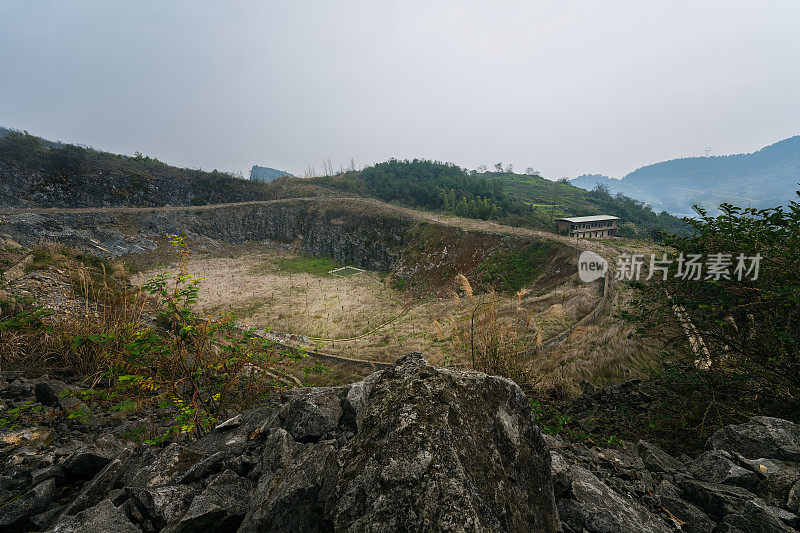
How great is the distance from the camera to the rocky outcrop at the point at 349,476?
1688 mm

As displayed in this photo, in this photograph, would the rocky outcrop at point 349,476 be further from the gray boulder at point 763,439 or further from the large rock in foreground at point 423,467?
the gray boulder at point 763,439

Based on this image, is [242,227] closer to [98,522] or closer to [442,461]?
[98,522]

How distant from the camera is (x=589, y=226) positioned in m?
40.8

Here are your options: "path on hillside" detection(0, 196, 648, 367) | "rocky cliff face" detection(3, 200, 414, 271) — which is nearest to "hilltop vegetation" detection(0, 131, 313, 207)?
"path on hillside" detection(0, 196, 648, 367)

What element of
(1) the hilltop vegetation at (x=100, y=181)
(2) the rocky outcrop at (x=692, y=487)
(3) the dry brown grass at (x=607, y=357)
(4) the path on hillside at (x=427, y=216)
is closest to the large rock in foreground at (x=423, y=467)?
(2) the rocky outcrop at (x=692, y=487)

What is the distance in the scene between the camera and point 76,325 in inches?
222

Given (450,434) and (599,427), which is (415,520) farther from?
(599,427)

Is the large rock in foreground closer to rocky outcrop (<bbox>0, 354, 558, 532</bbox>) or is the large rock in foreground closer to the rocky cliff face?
rocky outcrop (<bbox>0, 354, 558, 532</bbox>)

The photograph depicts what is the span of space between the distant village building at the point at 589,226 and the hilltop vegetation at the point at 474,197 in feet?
6.96

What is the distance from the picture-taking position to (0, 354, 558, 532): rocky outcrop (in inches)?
66.4

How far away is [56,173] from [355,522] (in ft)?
210

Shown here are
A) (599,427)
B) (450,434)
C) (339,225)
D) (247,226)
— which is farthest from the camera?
(247,226)

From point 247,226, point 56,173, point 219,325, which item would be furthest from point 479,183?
point 56,173

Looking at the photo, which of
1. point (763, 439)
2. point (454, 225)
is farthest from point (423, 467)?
point (454, 225)
